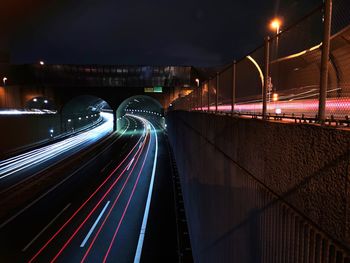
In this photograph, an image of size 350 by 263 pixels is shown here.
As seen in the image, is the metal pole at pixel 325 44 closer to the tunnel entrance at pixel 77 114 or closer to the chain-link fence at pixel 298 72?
the chain-link fence at pixel 298 72

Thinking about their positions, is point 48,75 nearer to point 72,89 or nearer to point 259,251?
point 72,89

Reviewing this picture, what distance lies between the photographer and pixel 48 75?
55969 millimetres

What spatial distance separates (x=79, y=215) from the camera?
1772cm

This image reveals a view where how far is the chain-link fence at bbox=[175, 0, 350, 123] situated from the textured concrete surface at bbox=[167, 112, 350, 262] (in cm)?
43

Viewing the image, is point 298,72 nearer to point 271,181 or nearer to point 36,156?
point 271,181

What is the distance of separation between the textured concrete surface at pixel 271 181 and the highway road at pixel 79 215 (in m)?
8.99

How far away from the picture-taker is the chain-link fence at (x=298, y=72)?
3047 mm

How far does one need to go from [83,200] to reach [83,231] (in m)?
5.11

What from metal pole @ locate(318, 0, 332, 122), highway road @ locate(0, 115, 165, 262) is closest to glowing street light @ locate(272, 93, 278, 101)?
metal pole @ locate(318, 0, 332, 122)

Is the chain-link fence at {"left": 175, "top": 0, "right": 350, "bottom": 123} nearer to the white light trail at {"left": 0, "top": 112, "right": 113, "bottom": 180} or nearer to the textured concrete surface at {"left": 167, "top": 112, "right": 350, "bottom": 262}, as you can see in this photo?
the textured concrete surface at {"left": 167, "top": 112, "right": 350, "bottom": 262}

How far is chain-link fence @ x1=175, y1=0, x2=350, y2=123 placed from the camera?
3047 millimetres

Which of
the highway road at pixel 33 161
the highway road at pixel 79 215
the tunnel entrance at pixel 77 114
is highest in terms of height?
the tunnel entrance at pixel 77 114

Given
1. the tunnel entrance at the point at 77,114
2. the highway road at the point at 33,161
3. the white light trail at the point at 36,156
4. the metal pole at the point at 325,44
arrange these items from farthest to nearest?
the tunnel entrance at the point at 77,114 → the white light trail at the point at 36,156 → the highway road at the point at 33,161 → the metal pole at the point at 325,44

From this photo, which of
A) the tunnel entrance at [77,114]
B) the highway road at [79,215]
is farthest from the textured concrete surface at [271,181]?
the tunnel entrance at [77,114]
